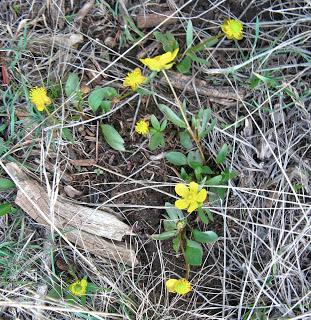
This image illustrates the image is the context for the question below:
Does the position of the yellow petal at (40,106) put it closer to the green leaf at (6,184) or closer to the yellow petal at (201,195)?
the green leaf at (6,184)

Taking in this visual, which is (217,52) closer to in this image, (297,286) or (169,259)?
(169,259)

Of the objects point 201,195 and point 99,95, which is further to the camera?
point 99,95

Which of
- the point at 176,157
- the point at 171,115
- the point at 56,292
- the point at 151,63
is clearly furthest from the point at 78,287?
the point at 151,63

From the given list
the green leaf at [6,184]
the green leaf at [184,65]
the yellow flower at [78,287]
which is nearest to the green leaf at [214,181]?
the green leaf at [184,65]

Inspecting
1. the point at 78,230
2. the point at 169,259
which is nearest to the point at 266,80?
the point at 169,259

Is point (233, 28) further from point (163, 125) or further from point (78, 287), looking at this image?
point (78, 287)

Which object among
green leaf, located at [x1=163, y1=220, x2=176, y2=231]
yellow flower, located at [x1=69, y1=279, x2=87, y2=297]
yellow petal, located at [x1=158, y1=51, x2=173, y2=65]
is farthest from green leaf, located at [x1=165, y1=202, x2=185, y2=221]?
yellow petal, located at [x1=158, y1=51, x2=173, y2=65]

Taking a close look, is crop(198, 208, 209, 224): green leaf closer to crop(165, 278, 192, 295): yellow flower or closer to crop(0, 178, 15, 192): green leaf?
crop(165, 278, 192, 295): yellow flower
